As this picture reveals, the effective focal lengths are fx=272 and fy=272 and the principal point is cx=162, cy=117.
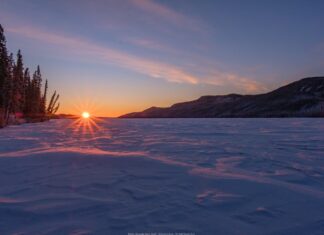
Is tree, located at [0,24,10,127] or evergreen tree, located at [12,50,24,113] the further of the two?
evergreen tree, located at [12,50,24,113]

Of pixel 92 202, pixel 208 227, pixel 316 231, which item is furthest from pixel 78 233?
pixel 316 231

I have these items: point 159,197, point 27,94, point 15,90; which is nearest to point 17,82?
point 15,90

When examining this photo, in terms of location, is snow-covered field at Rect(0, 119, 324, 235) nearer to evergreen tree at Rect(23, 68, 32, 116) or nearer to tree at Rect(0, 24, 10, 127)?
tree at Rect(0, 24, 10, 127)

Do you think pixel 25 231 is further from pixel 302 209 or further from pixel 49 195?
pixel 302 209

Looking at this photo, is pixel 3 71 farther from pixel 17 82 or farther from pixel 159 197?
pixel 159 197

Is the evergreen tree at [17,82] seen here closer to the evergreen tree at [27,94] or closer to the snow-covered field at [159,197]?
the evergreen tree at [27,94]

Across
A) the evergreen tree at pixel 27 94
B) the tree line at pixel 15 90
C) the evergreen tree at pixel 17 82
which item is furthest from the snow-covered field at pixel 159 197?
the evergreen tree at pixel 27 94

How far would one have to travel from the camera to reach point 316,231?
11.3ft

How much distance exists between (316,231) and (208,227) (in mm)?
1345

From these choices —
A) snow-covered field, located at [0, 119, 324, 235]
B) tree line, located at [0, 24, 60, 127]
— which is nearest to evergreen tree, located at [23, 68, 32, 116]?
tree line, located at [0, 24, 60, 127]

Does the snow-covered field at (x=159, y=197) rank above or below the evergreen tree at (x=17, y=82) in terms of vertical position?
below

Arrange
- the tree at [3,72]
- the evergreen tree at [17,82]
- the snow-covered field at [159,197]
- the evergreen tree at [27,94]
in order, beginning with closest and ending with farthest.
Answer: the snow-covered field at [159,197], the tree at [3,72], the evergreen tree at [17,82], the evergreen tree at [27,94]

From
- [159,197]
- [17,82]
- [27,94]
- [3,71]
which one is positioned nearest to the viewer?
[159,197]

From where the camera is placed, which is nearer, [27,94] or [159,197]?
[159,197]
